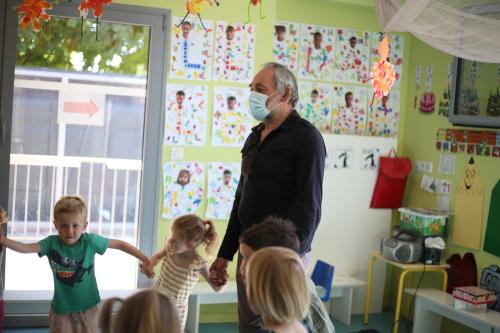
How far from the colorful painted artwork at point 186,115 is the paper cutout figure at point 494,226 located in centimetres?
196

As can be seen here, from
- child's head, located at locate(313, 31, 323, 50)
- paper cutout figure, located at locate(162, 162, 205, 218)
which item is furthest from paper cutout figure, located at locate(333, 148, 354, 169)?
Answer: paper cutout figure, located at locate(162, 162, 205, 218)

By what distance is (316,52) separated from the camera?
5.42 meters

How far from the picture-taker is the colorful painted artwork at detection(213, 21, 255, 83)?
4.87 m

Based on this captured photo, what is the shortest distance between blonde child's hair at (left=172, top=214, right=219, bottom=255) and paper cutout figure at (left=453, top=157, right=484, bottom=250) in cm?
213

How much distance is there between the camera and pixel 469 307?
14.4 ft

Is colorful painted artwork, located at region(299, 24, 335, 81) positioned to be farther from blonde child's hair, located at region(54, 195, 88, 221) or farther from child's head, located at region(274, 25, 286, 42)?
blonde child's hair, located at region(54, 195, 88, 221)

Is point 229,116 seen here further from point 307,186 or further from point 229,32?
point 307,186

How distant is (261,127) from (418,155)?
271cm

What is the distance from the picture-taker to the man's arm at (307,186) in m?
2.88

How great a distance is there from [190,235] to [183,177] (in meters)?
1.33

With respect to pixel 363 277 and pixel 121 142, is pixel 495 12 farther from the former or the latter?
pixel 121 142

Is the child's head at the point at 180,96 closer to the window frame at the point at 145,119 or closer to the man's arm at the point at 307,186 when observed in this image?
the window frame at the point at 145,119

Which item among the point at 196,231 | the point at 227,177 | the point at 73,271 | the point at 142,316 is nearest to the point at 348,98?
the point at 227,177

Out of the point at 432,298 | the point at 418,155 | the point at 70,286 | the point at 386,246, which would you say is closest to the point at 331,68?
the point at 418,155
